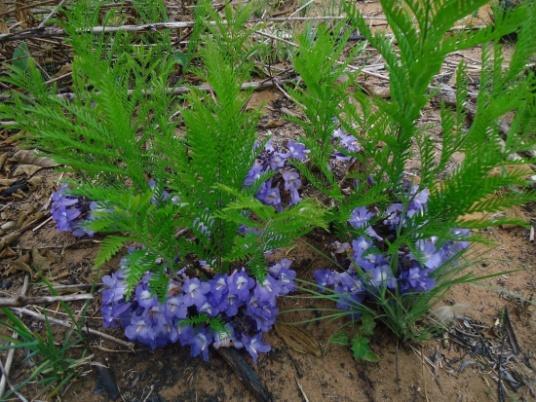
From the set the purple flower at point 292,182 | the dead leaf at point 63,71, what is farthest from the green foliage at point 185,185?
the dead leaf at point 63,71

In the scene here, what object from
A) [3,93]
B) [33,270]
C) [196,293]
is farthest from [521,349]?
[3,93]

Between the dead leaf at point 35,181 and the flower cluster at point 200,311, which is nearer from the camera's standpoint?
the flower cluster at point 200,311

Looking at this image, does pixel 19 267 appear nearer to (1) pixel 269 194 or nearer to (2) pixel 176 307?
(2) pixel 176 307

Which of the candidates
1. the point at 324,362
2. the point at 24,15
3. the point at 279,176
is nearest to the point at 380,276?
the point at 324,362

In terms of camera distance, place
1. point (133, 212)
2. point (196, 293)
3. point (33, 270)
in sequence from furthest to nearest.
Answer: point (33, 270) → point (196, 293) → point (133, 212)

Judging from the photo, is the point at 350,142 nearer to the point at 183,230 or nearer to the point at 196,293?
the point at 183,230

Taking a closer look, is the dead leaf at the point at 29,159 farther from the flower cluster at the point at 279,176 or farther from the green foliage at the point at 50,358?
the flower cluster at the point at 279,176
